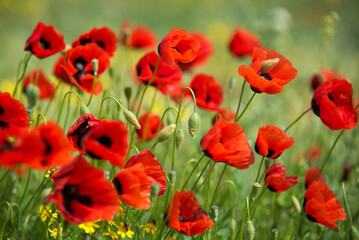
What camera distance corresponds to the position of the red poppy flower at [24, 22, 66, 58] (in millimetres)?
1578

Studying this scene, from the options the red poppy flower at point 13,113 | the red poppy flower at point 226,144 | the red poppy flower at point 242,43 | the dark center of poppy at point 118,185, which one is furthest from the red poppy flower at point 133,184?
the red poppy flower at point 242,43

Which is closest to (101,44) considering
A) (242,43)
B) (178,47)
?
(178,47)

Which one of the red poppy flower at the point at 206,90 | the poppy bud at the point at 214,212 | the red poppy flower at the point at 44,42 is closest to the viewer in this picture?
the poppy bud at the point at 214,212

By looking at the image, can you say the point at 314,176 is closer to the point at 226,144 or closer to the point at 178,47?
the point at 226,144

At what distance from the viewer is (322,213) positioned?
1.46 metres

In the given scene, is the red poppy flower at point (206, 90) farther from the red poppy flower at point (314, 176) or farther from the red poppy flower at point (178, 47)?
the red poppy flower at point (314, 176)

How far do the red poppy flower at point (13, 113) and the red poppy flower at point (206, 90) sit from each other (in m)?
0.88

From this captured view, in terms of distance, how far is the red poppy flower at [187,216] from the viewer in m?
1.31

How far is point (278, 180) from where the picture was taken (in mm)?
1498

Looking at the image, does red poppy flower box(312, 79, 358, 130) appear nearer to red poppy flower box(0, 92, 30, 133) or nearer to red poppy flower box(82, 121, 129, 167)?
red poppy flower box(82, 121, 129, 167)

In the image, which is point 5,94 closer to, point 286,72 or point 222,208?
point 286,72

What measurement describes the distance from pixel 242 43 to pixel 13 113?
2.31 m

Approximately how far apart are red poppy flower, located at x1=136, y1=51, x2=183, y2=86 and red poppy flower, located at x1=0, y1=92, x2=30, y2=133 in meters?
0.59

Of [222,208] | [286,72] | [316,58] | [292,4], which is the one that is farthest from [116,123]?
[292,4]
